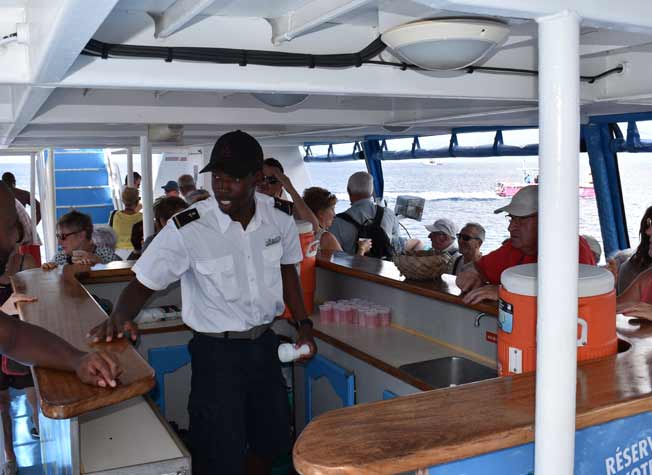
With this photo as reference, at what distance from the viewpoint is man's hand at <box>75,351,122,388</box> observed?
1.95m

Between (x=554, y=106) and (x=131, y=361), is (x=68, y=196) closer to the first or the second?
(x=131, y=361)

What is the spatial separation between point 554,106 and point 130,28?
5.03 feet

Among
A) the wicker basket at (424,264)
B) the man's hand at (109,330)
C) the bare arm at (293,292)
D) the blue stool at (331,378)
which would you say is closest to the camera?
the man's hand at (109,330)

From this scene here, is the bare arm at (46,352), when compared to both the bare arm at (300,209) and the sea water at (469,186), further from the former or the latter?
the bare arm at (300,209)

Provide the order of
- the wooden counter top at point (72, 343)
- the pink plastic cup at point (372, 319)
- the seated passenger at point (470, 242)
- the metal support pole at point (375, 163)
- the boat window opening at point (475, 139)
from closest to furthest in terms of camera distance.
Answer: the wooden counter top at point (72, 343)
the pink plastic cup at point (372, 319)
the seated passenger at point (470, 242)
the boat window opening at point (475, 139)
the metal support pole at point (375, 163)

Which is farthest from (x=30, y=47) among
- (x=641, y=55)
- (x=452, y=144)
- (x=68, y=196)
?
(x=68, y=196)

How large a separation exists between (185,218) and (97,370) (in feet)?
3.84

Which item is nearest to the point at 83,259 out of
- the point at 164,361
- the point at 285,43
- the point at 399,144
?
the point at 164,361

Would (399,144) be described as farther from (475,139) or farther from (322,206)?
(322,206)

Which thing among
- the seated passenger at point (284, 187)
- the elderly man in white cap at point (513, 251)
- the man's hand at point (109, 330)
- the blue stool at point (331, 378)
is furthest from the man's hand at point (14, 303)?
the seated passenger at point (284, 187)

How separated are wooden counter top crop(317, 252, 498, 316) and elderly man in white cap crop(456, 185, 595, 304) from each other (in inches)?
2.4

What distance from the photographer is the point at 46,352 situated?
2.06 m

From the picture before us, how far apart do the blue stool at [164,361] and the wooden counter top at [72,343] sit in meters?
0.72

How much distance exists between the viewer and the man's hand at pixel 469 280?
132 inches
